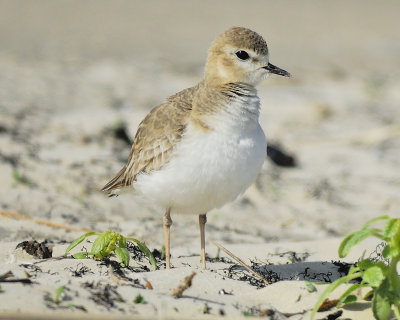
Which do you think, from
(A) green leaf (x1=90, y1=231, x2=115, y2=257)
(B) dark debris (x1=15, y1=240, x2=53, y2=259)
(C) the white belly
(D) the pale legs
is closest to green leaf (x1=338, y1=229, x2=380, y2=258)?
(C) the white belly

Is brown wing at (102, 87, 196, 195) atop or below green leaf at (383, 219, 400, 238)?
atop

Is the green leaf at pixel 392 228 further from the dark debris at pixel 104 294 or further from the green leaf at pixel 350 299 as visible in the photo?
the dark debris at pixel 104 294

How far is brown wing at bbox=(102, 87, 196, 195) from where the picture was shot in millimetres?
5441

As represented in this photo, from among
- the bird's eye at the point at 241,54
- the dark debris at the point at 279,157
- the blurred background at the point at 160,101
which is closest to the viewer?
the bird's eye at the point at 241,54

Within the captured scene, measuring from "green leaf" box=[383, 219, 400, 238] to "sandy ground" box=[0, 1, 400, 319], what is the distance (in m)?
0.71

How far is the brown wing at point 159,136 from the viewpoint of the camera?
5441 millimetres

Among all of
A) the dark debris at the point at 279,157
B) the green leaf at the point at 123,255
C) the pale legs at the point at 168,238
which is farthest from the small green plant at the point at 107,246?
the dark debris at the point at 279,157

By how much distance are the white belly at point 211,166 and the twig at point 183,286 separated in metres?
0.92

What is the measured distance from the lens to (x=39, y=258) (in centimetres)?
537

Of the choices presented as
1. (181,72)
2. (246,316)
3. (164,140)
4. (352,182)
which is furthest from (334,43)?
(246,316)

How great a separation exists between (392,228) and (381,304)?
0.43m

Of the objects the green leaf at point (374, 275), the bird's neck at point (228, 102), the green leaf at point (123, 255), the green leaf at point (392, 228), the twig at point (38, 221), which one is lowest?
the green leaf at point (374, 275)

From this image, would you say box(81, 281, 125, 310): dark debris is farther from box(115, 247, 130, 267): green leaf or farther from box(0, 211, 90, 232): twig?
box(0, 211, 90, 232): twig

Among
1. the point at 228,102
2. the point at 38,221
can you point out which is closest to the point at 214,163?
the point at 228,102
